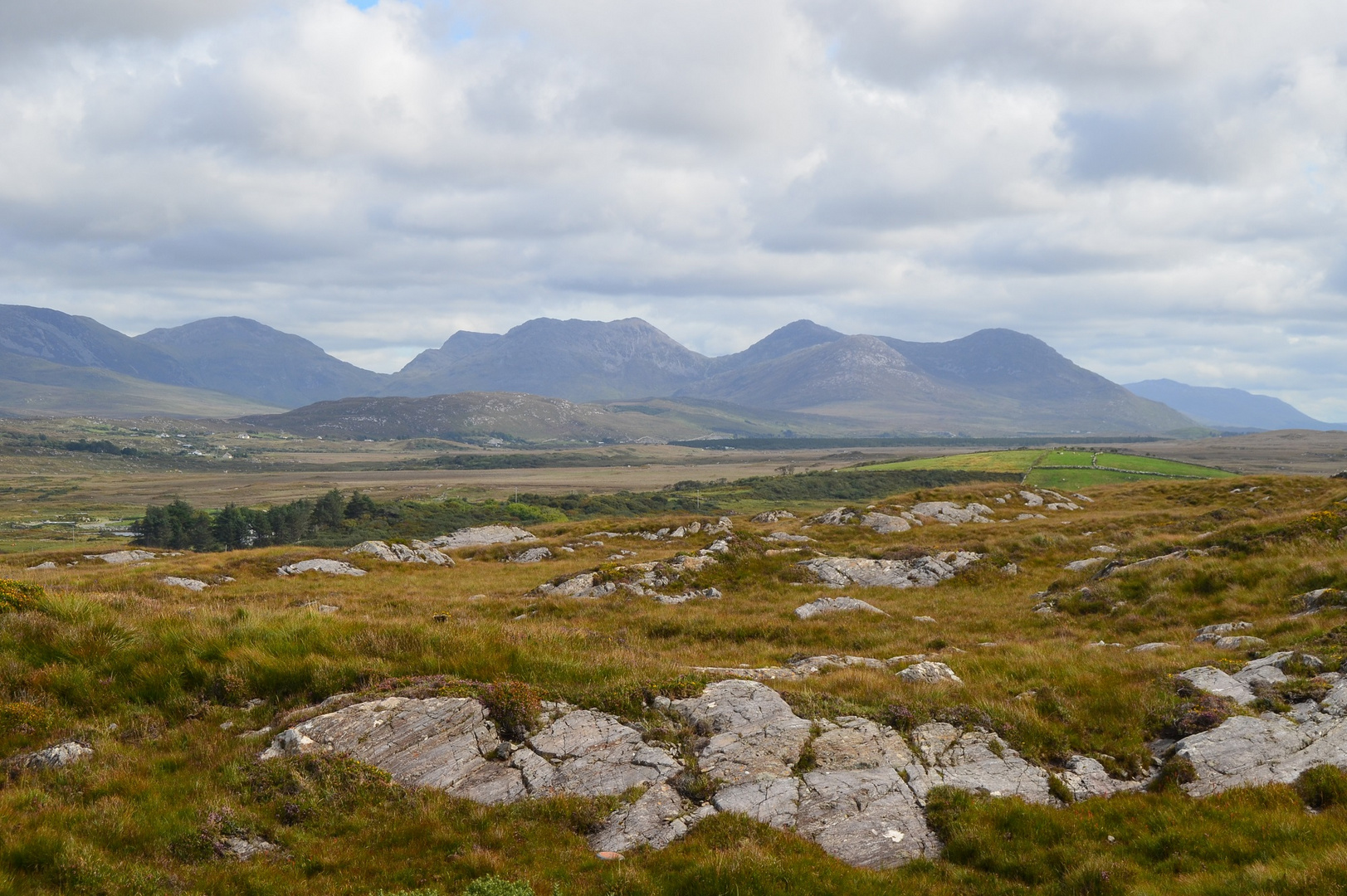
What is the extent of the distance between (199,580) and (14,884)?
3415cm

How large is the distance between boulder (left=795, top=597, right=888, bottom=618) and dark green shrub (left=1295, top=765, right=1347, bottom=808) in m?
14.8

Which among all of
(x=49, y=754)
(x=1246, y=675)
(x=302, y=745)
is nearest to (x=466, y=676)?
(x=302, y=745)

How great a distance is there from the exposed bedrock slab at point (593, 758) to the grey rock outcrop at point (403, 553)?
38769mm

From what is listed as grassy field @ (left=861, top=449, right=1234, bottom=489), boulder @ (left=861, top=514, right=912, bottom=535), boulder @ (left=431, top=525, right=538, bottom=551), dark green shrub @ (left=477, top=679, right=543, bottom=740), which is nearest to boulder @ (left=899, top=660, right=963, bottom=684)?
dark green shrub @ (left=477, top=679, right=543, bottom=740)

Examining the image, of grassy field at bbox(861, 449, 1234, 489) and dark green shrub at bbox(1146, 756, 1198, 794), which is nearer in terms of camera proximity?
dark green shrub at bbox(1146, 756, 1198, 794)

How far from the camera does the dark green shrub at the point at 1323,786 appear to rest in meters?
10.1

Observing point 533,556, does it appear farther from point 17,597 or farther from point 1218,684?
point 1218,684

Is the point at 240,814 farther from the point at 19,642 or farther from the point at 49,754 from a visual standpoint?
the point at 19,642

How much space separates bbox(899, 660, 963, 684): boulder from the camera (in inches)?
586

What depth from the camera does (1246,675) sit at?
13.8 meters


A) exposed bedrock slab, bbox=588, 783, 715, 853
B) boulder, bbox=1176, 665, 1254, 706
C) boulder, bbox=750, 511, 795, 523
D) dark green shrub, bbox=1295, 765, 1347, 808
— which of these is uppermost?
boulder, bbox=1176, 665, 1254, 706

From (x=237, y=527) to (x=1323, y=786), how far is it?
432ft

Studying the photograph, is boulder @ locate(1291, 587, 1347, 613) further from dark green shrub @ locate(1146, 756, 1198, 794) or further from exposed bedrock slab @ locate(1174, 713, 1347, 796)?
dark green shrub @ locate(1146, 756, 1198, 794)

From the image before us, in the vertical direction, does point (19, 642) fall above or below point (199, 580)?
above
